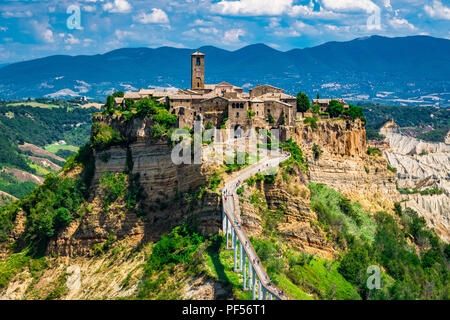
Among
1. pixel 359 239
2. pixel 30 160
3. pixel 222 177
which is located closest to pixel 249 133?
pixel 222 177

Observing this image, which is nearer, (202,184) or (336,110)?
(202,184)

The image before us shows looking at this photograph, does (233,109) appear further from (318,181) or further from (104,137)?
(104,137)

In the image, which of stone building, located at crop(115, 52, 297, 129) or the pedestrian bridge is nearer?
the pedestrian bridge

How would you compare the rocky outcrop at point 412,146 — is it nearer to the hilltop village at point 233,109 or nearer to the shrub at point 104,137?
the hilltop village at point 233,109

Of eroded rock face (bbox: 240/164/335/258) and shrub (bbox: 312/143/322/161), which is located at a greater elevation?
shrub (bbox: 312/143/322/161)

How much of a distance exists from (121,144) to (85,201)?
735 cm

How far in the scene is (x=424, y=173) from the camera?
109375 millimetres

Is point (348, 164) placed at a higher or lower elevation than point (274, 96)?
lower

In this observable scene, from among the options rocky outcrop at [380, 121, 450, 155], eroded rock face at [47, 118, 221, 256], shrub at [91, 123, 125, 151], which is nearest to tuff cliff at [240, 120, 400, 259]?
eroded rock face at [47, 118, 221, 256]

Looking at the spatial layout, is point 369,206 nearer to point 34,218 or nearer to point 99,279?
point 99,279

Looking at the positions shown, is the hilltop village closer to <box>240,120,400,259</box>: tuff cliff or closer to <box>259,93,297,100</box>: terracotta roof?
<box>259,93,297,100</box>: terracotta roof

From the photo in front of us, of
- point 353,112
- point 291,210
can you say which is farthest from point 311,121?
point 291,210

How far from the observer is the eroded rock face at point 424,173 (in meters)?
75.9

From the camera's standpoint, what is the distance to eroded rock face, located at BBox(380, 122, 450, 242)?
249 feet
